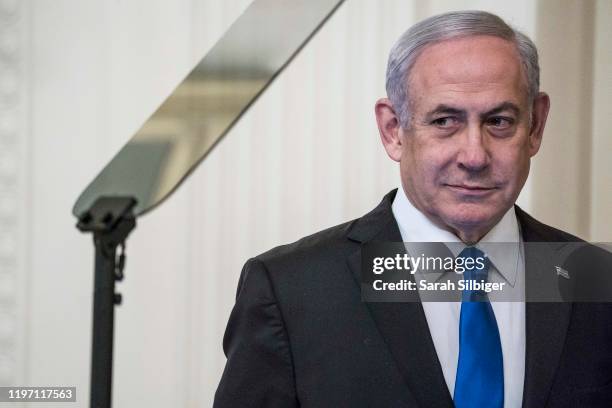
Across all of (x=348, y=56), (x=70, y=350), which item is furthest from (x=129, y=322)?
(x=348, y=56)

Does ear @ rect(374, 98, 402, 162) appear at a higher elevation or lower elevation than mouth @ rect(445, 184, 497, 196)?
higher

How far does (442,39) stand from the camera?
1.05 meters

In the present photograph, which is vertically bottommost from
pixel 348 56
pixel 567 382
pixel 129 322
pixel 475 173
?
pixel 567 382

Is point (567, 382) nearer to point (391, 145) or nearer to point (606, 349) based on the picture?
point (606, 349)

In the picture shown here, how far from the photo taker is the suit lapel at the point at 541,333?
101cm

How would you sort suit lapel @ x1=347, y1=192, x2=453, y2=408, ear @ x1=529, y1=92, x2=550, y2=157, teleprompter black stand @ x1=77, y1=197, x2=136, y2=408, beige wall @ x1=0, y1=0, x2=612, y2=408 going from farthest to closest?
beige wall @ x1=0, y1=0, x2=612, y2=408
ear @ x1=529, y1=92, x2=550, y2=157
suit lapel @ x1=347, y1=192, x2=453, y2=408
teleprompter black stand @ x1=77, y1=197, x2=136, y2=408

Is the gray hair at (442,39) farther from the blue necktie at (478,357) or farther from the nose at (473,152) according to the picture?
the blue necktie at (478,357)

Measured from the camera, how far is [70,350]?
1.68m

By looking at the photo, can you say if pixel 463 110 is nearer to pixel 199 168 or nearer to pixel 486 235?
pixel 486 235

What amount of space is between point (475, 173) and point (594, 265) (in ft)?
1.03

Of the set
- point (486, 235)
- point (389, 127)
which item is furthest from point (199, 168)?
point (486, 235)

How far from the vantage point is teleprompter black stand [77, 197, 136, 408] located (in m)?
0.74

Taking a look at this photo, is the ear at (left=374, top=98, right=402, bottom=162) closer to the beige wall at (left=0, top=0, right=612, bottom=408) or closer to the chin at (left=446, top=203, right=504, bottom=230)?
the chin at (left=446, top=203, right=504, bottom=230)

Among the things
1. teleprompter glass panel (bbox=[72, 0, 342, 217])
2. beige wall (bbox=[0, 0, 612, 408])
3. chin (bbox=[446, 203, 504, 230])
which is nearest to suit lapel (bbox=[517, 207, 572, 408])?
chin (bbox=[446, 203, 504, 230])
